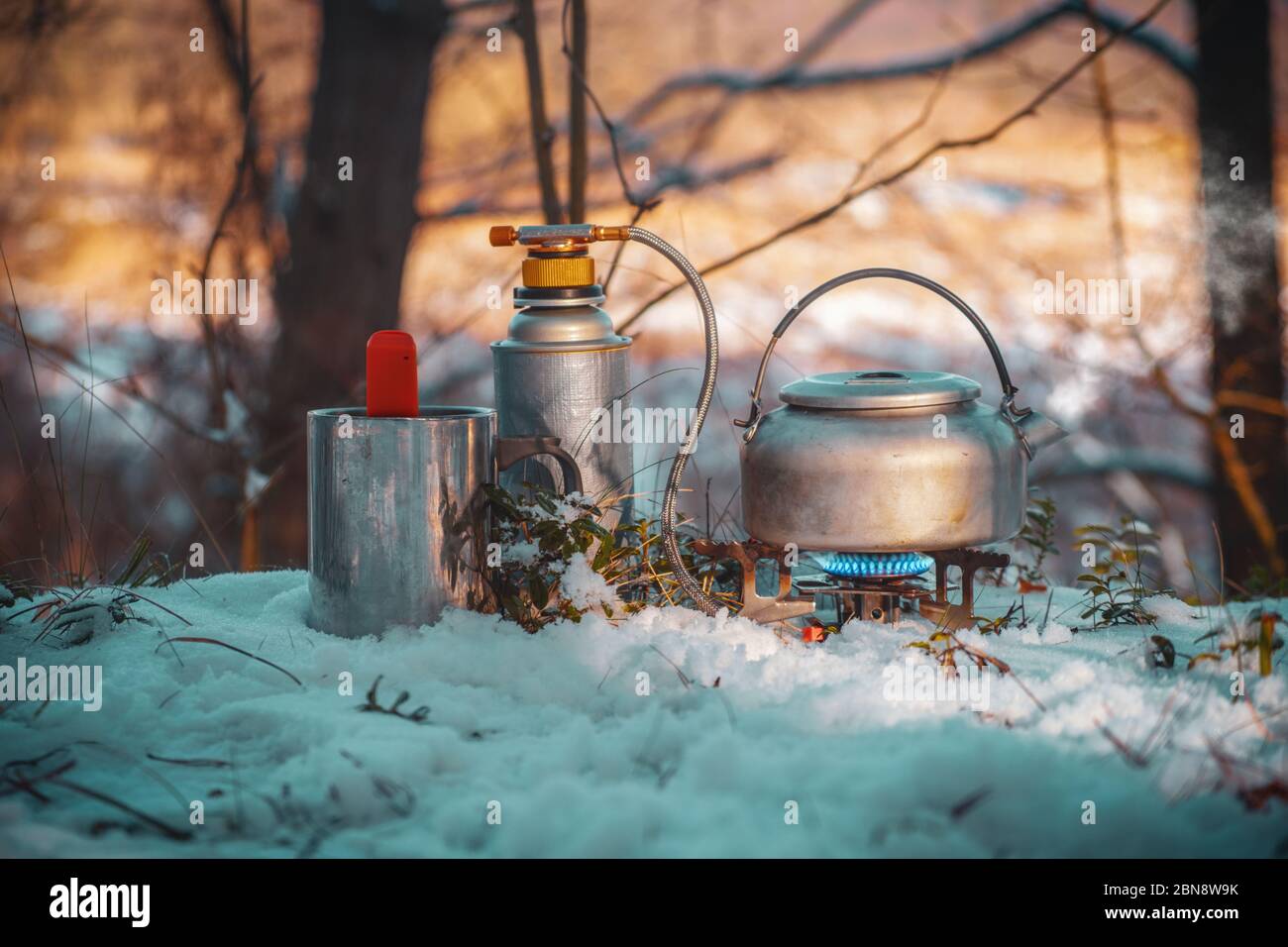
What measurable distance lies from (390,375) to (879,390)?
3.12 feet

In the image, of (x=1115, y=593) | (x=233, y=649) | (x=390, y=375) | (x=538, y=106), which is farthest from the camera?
(x=538, y=106)

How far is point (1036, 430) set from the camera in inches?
98.3

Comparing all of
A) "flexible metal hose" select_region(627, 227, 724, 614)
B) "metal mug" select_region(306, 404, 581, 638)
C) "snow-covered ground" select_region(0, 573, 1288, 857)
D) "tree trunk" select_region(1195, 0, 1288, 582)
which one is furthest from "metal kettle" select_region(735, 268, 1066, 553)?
"tree trunk" select_region(1195, 0, 1288, 582)

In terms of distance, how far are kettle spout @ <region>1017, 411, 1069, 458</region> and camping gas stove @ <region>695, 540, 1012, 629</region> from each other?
244 mm

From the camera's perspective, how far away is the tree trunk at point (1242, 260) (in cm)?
643

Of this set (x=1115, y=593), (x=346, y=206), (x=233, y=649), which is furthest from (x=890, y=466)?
(x=346, y=206)

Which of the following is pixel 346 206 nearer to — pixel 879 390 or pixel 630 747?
pixel 879 390

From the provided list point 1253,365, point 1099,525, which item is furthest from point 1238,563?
point 1099,525

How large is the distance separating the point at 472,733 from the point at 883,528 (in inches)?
33.8

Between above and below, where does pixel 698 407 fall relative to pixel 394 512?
above

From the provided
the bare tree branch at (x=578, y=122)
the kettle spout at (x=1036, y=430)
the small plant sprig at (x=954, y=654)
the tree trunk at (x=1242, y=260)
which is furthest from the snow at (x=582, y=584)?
the tree trunk at (x=1242, y=260)

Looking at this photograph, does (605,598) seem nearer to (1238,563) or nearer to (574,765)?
(574,765)

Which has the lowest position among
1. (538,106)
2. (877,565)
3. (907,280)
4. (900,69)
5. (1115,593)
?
(1115,593)
